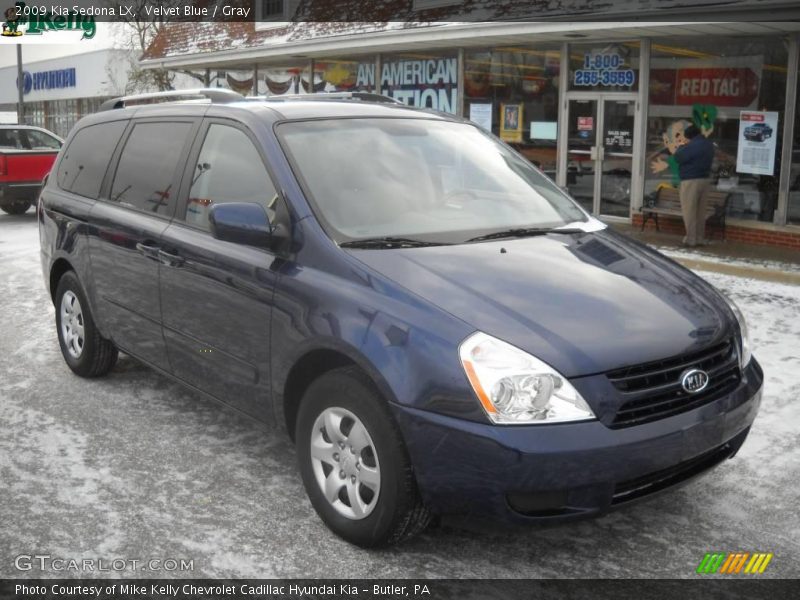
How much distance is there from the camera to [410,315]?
11.3ft

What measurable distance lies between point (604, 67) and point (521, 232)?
10.8 metres

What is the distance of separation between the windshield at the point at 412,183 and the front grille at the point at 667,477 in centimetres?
132

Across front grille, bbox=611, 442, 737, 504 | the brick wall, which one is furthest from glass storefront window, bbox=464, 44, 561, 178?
front grille, bbox=611, 442, 737, 504

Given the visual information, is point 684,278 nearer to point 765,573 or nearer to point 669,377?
point 669,377

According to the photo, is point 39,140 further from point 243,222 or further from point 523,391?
point 523,391

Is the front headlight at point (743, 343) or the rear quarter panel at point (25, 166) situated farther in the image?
the rear quarter panel at point (25, 166)

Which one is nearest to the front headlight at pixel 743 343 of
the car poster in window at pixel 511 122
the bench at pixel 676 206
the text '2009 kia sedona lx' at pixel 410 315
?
the text '2009 kia sedona lx' at pixel 410 315

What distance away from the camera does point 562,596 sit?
3.39 m

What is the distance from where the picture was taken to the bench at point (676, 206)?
12.7 m

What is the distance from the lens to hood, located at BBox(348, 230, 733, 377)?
3.33 metres

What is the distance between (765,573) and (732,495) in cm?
75

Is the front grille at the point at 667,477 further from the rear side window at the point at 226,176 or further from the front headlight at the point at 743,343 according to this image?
the rear side window at the point at 226,176

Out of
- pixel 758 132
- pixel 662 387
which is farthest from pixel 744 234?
pixel 662 387

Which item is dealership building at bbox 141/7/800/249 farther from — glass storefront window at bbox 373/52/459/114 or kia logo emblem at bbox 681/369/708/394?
kia logo emblem at bbox 681/369/708/394
